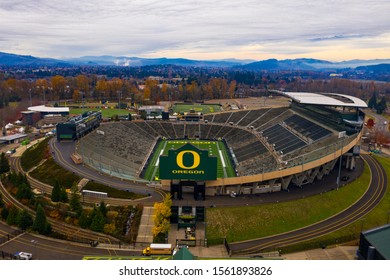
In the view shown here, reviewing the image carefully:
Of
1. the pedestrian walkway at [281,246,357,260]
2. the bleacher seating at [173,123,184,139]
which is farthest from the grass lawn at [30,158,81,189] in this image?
the bleacher seating at [173,123,184,139]

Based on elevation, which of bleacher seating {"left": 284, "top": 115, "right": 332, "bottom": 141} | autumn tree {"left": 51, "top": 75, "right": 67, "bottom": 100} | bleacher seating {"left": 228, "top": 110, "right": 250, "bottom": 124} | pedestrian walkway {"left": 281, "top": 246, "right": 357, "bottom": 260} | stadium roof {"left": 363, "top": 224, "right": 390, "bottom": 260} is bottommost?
pedestrian walkway {"left": 281, "top": 246, "right": 357, "bottom": 260}

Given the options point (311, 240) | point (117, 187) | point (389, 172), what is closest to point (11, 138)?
point (117, 187)

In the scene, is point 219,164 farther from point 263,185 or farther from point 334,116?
point 334,116

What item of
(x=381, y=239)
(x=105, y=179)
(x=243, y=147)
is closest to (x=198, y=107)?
(x=243, y=147)

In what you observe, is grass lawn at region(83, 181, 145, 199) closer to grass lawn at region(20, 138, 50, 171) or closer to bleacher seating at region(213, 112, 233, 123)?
grass lawn at region(20, 138, 50, 171)

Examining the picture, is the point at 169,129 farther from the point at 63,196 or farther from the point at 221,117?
the point at 63,196

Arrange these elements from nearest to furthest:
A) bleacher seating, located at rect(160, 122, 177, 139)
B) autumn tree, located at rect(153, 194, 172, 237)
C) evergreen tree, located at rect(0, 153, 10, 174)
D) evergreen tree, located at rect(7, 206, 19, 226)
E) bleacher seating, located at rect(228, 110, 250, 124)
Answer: autumn tree, located at rect(153, 194, 172, 237), evergreen tree, located at rect(7, 206, 19, 226), evergreen tree, located at rect(0, 153, 10, 174), bleacher seating, located at rect(160, 122, 177, 139), bleacher seating, located at rect(228, 110, 250, 124)
